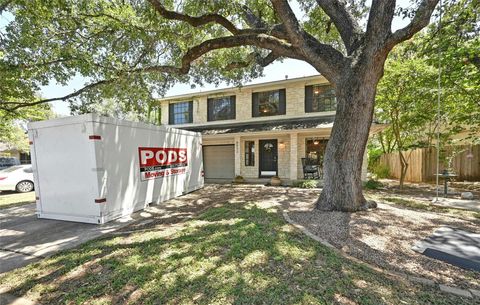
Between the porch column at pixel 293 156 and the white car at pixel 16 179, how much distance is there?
1323 centimetres

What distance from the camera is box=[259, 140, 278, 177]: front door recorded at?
1276cm

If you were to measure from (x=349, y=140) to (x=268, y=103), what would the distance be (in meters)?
8.31

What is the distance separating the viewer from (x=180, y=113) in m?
15.1

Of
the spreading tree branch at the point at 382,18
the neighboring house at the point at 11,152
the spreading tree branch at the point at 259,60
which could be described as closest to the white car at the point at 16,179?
the spreading tree branch at the point at 259,60

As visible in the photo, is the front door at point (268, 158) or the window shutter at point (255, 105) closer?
the front door at point (268, 158)

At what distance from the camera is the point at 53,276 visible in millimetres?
2980

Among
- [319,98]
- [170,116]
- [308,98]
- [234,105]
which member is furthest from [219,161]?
[319,98]

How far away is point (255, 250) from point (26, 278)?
3204 millimetres

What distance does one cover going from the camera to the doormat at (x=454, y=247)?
3145 mm

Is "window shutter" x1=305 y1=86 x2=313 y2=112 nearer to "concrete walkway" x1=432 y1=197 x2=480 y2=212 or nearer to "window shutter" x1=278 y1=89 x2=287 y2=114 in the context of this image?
"window shutter" x1=278 y1=89 x2=287 y2=114

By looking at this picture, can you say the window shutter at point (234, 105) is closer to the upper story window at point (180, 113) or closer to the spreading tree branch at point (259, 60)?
the upper story window at point (180, 113)

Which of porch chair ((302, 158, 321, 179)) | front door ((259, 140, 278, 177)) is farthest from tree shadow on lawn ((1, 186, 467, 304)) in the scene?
front door ((259, 140, 278, 177))

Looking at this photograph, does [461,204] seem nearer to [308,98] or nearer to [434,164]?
[434,164]

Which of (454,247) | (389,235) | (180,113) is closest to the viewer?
(454,247)
